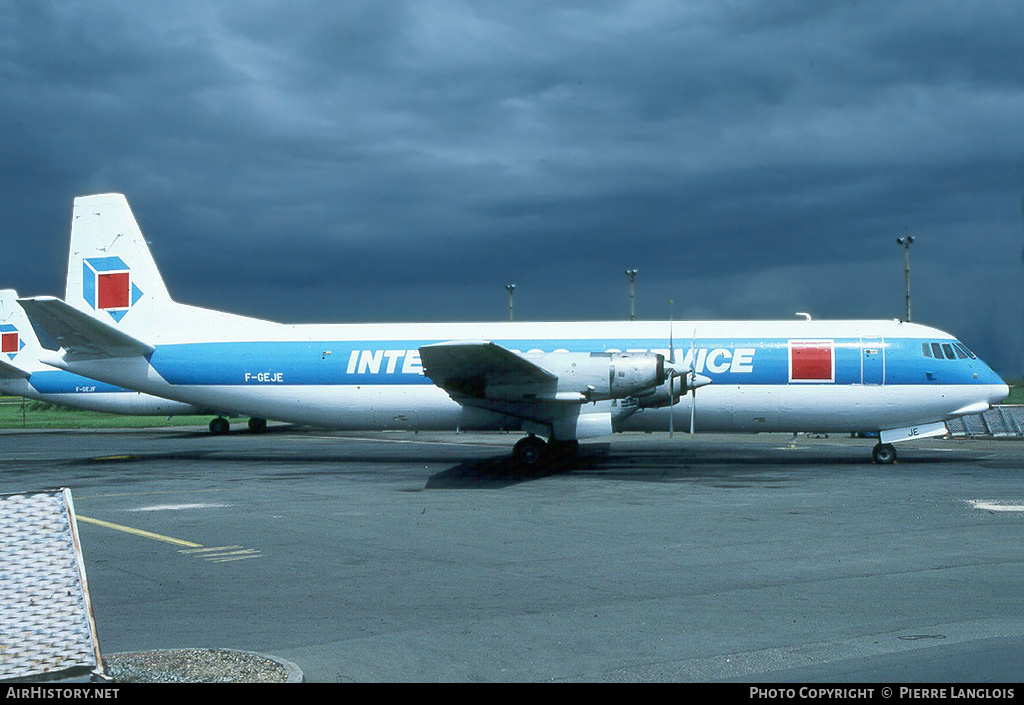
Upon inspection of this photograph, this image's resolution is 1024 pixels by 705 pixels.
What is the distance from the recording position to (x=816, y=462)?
2419cm

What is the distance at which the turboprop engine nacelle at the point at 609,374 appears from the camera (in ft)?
67.9

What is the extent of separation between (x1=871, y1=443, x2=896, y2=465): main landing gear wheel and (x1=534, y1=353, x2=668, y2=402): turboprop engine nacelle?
6989 millimetres

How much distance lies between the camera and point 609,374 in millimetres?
20797

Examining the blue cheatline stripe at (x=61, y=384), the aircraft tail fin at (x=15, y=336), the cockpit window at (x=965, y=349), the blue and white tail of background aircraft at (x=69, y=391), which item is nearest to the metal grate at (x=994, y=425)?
the cockpit window at (x=965, y=349)

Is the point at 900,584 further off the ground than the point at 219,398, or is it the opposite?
the point at 219,398

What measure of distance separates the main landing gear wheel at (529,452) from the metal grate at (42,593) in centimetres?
1713

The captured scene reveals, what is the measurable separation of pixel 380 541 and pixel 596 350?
12.1m

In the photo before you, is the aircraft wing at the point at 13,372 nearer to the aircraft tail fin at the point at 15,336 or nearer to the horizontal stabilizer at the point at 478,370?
the aircraft tail fin at the point at 15,336

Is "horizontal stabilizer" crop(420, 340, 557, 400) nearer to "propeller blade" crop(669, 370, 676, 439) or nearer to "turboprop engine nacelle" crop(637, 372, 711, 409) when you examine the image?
"turboprop engine nacelle" crop(637, 372, 711, 409)

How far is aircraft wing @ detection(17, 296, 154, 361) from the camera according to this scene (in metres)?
22.9

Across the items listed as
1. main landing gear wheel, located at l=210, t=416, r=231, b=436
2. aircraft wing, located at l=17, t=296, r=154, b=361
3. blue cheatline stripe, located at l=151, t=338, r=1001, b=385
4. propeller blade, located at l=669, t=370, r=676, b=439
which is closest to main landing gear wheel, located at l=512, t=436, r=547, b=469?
blue cheatline stripe, located at l=151, t=338, r=1001, b=385
